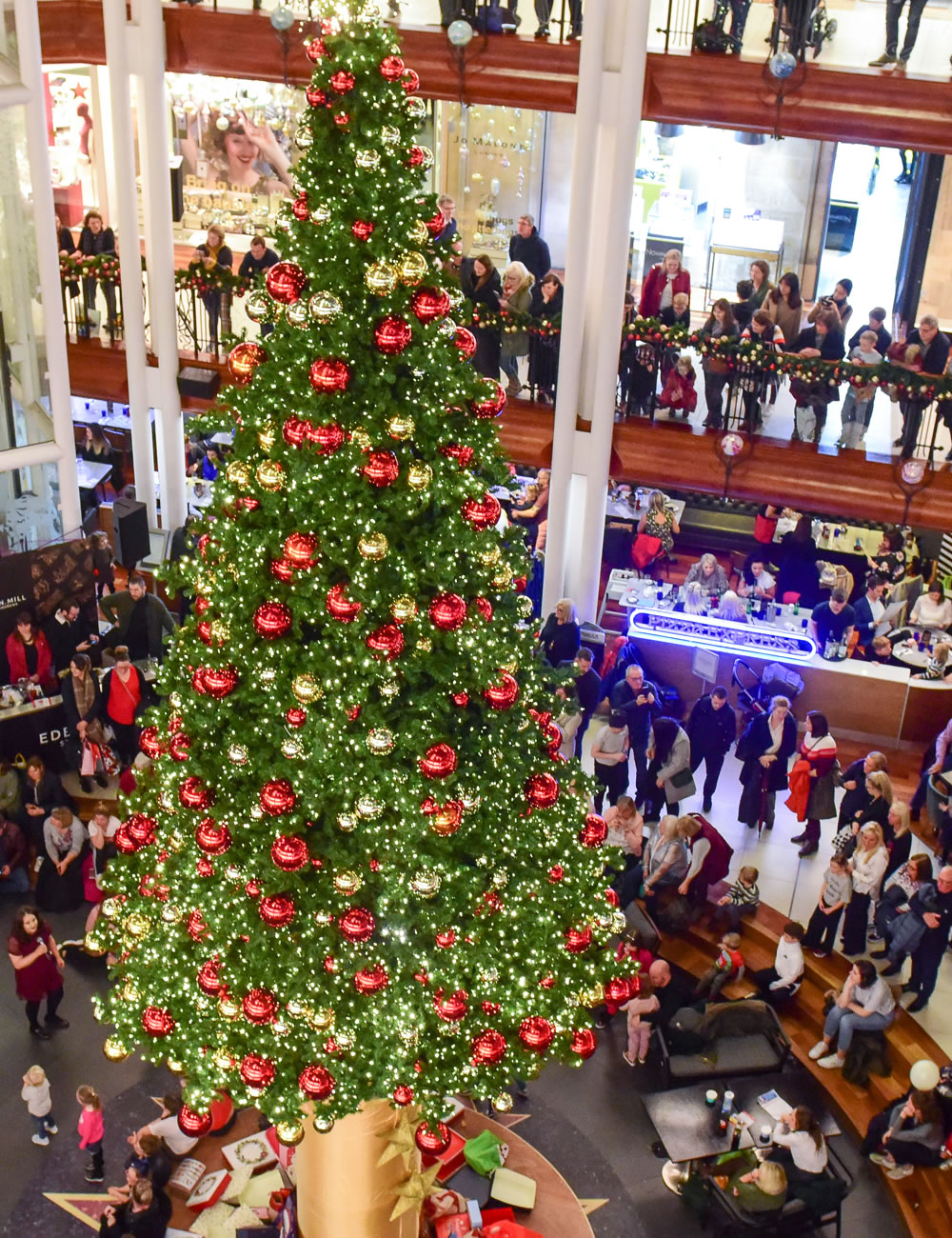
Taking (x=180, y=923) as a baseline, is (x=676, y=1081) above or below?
below

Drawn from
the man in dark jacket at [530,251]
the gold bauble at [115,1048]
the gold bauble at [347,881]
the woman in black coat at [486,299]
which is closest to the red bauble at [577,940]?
the gold bauble at [347,881]

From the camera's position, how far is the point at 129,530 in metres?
14.7

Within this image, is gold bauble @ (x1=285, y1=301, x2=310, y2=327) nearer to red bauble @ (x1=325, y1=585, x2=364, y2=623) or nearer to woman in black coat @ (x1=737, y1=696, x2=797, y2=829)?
red bauble @ (x1=325, y1=585, x2=364, y2=623)

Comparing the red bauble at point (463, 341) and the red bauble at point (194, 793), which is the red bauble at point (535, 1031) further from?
the red bauble at point (463, 341)

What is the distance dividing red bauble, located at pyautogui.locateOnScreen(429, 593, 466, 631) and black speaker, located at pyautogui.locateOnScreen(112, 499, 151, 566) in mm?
9048

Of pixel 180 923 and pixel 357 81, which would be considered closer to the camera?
pixel 357 81

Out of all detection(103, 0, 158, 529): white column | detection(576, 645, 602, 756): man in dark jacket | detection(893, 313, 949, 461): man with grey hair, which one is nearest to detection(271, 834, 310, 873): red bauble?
detection(576, 645, 602, 756): man in dark jacket

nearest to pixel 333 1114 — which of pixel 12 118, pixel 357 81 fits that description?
pixel 357 81

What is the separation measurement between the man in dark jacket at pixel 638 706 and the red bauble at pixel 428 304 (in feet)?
20.0

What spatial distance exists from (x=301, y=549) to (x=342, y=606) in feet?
0.96

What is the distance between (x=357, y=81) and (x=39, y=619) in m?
7.54

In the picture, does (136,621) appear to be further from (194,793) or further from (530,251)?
(194,793)

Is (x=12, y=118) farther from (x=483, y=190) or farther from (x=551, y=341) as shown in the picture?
(x=483, y=190)

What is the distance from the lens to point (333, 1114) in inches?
270
